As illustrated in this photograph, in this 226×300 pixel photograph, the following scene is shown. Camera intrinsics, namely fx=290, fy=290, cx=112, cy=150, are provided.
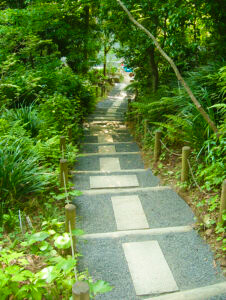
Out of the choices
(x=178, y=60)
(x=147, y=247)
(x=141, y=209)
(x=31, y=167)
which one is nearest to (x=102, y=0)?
(x=178, y=60)

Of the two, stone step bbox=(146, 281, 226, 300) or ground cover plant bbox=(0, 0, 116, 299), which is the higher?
ground cover plant bbox=(0, 0, 116, 299)

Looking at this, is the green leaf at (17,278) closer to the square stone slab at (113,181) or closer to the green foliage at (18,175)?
the green foliage at (18,175)

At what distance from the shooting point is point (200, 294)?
224cm

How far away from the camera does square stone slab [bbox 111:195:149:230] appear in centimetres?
331

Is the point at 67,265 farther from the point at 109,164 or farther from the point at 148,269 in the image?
the point at 109,164

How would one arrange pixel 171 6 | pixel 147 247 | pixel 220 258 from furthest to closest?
pixel 171 6, pixel 147 247, pixel 220 258

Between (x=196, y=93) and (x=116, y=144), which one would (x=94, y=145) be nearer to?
(x=116, y=144)

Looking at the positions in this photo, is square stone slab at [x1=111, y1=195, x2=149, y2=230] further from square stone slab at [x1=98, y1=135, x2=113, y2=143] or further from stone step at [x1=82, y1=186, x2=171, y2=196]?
square stone slab at [x1=98, y1=135, x2=113, y2=143]

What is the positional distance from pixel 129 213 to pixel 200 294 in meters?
1.43

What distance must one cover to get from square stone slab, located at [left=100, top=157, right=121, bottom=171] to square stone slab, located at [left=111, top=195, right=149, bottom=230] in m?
1.37

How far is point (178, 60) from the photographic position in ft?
22.0

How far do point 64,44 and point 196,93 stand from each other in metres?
6.07

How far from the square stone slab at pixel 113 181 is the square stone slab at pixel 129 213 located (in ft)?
1.54

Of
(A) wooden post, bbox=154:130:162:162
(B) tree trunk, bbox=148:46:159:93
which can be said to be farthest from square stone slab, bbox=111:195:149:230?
(B) tree trunk, bbox=148:46:159:93
